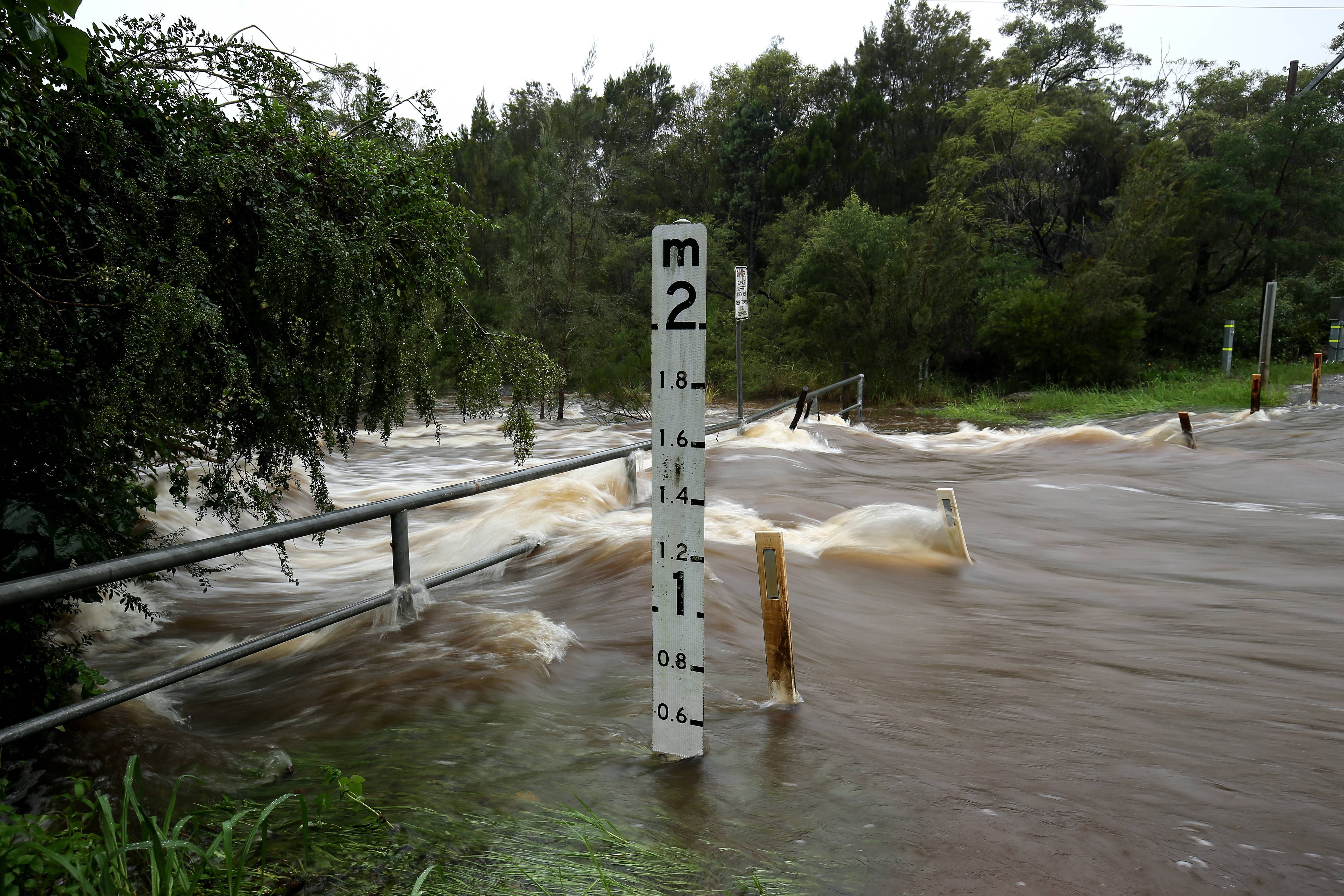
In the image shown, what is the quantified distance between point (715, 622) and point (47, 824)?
11.8ft

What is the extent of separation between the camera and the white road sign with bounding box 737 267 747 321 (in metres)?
16.4

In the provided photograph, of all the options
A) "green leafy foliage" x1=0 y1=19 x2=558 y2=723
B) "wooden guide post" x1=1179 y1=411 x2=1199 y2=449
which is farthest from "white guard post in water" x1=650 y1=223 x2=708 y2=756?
"wooden guide post" x1=1179 y1=411 x2=1199 y2=449

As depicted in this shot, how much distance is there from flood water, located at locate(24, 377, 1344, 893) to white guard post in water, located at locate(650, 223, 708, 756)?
2.10ft

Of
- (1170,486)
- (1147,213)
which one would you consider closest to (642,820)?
(1170,486)

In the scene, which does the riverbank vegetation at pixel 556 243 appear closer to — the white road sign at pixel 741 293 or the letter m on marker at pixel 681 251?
the letter m on marker at pixel 681 251

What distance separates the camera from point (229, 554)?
415 cm

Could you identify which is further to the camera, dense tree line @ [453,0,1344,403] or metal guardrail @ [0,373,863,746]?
dense tree line @ [453,0,1344,403]

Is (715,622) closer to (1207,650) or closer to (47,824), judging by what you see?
(1207,650)

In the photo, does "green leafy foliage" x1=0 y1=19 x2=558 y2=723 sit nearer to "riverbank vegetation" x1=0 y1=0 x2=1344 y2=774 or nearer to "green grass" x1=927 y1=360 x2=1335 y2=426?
"riverbank vegetation" x1=0 y1=0 x2=1344 y2=774

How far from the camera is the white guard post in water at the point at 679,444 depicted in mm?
3271

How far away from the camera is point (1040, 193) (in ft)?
129

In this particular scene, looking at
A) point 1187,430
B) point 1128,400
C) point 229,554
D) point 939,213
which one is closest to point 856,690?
point 229,554

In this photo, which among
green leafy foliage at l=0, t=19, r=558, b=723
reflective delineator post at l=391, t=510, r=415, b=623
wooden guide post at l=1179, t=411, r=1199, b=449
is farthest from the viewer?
wooden guide post at l=1179, t=411, r=1199, b=449

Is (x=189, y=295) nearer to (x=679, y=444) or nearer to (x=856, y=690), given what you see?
(x=679, y=444)
